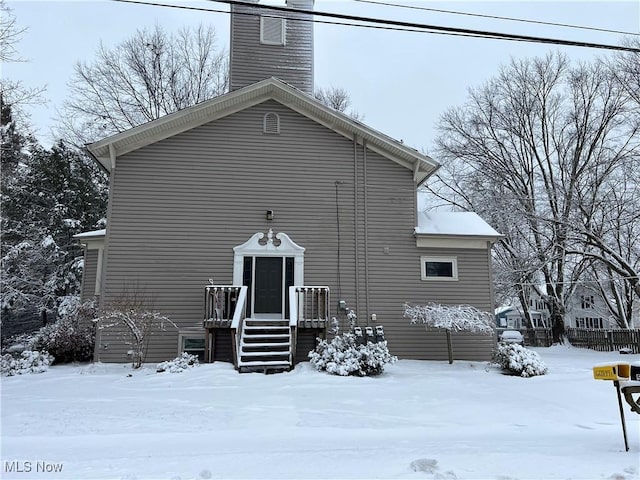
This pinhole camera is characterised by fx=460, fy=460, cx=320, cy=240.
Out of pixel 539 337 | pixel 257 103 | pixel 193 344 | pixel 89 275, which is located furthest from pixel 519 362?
pixel 539 337

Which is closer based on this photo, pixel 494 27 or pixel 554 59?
pixel 494 27

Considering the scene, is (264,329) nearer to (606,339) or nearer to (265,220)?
(265,220)

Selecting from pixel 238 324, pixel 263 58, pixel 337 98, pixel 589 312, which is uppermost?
pixel 337 98

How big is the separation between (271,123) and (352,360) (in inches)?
263

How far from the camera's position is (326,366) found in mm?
9328

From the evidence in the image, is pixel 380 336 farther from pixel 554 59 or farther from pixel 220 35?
pixel 220 35

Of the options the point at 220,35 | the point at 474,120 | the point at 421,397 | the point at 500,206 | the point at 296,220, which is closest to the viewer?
the point at 421,397

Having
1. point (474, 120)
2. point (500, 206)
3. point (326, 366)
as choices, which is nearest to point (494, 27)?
point (326, 366)

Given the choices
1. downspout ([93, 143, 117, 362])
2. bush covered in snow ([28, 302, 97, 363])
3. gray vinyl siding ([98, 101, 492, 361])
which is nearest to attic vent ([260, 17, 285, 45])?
gray vinyl siding ([98, 101, 492, 361])

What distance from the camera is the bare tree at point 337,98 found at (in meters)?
28.7

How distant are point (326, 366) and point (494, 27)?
6848mm

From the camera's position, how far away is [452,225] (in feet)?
41.5

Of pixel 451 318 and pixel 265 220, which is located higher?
pixel 265 220

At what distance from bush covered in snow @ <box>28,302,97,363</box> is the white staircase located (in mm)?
3981
